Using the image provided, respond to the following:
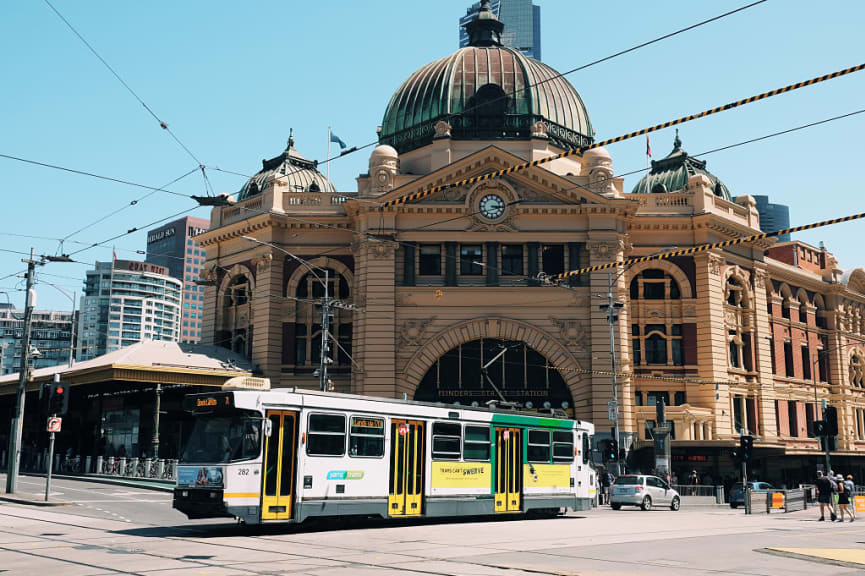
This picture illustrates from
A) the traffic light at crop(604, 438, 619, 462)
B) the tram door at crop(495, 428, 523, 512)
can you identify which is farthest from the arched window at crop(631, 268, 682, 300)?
the tram door at crop(495, 428, 523, 512)

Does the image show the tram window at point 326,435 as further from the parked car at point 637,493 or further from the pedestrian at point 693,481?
the pedestrian at point 693,481

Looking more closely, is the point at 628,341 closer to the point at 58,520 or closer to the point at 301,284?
the point at 301,284

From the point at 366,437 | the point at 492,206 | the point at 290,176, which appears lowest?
the point at 366,437

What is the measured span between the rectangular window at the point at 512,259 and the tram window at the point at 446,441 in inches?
1075

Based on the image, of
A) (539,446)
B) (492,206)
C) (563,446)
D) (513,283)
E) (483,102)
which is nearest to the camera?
(539,446)

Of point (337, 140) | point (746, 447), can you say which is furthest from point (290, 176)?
point (746, 447)

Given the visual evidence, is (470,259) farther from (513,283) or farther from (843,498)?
(843,498)

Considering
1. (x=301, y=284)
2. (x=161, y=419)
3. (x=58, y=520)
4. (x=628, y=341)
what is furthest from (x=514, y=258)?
(x=58, y=520)

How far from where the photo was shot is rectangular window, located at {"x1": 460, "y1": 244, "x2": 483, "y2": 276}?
2087 inches

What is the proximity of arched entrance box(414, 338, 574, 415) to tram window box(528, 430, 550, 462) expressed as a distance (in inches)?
871

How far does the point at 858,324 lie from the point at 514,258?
38009mm

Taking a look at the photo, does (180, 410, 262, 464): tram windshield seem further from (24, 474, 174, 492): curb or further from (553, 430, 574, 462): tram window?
(24, 474, 174, 492): curb

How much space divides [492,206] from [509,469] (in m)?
27.4

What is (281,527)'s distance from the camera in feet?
77.5
